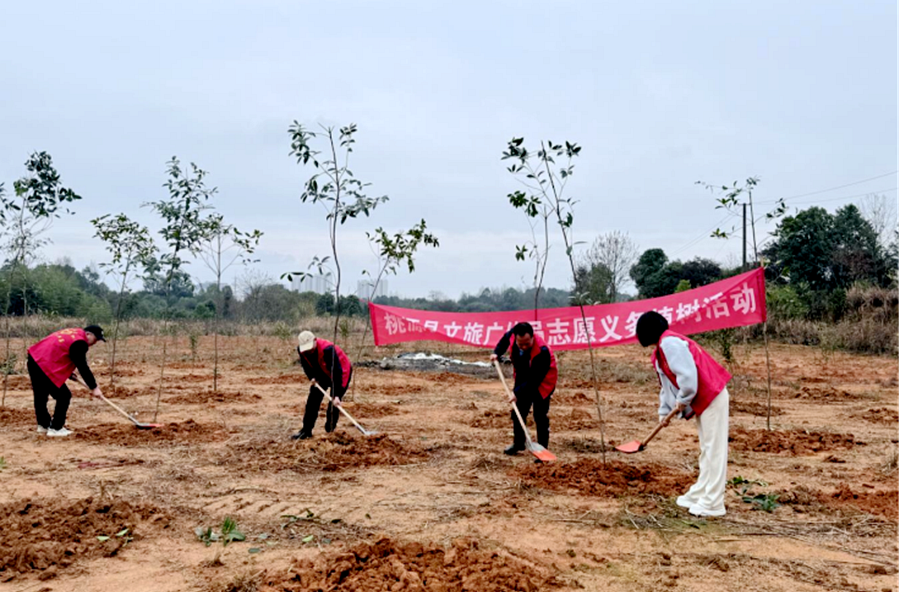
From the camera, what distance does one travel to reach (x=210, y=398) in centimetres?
1095

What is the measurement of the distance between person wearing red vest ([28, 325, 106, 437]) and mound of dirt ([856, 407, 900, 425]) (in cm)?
997


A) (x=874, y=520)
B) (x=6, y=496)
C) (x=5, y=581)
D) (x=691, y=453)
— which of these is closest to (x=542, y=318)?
(x=691, y=453)

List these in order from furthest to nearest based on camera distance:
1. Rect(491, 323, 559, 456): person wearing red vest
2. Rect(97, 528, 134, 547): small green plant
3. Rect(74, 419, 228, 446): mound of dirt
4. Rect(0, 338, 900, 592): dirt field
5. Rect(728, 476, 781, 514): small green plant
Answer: Rect(74, 419, 228, 446): mound of dirt < Rect(491, 323, 559, 456): person wearing red vest < Rect(728, 476, 781, 514): small green plant < Rect(97, 528, 134, 547): small green plant < Rect(0, 338, 900, 592): dirt field

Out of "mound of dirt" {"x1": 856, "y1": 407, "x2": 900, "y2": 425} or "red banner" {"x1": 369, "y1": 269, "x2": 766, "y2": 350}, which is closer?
"mound of dirt" {"x1": 856, "y1": 407, "x2": 900, "y2": 425}

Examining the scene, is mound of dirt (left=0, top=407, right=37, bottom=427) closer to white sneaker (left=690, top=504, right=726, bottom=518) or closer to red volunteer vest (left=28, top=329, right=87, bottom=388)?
red volunteer vest (left=28, top=329, right=87, bottom=388)

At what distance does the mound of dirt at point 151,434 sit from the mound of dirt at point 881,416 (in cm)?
861

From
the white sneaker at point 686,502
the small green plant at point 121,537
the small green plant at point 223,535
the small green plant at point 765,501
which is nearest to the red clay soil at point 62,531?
the small green plant at point 121,537

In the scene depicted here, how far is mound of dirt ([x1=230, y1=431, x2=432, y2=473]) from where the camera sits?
20.7 feet

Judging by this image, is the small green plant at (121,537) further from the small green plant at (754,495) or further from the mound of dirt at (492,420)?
the mound of dirt at (492,420)

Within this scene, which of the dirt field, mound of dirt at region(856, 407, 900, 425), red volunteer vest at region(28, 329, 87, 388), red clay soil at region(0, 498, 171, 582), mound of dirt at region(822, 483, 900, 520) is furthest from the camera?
mound of dirt at region(856, 407, 900, 425)

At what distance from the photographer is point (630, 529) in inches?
179

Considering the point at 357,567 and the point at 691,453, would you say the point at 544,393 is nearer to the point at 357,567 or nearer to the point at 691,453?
the point at 691,453

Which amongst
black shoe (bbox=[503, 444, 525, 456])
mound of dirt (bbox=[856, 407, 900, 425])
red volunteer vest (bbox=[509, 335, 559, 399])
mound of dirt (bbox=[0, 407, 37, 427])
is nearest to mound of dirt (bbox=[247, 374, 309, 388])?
mound of dirt (bbox=[0, 407, 37, 427])

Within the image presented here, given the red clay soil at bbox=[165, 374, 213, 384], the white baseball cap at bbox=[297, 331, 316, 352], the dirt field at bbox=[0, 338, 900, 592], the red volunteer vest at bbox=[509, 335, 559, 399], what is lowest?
the dirt field at bbox=[0, 338, 900, 592]
